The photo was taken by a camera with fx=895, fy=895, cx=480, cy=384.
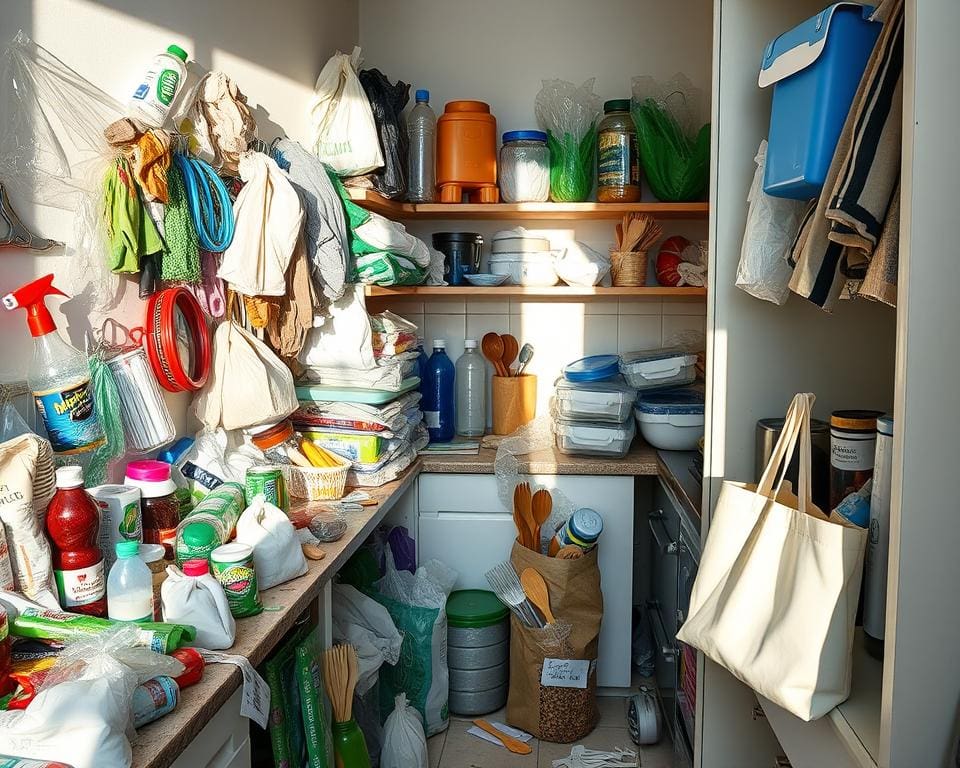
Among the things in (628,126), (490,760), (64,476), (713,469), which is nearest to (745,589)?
(713,469)

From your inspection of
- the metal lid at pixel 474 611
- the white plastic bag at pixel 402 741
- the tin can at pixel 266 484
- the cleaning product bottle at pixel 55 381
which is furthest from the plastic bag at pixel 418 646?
the cleaning product bottle at pixel 55 381

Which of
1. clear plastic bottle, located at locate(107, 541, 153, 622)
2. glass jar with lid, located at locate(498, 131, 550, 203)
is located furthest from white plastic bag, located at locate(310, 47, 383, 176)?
clear plastic bottle, located at locate(107, 541, 153, 622)

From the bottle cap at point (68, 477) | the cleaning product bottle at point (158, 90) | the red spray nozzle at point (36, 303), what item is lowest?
the bottle cap at point (68, 477)

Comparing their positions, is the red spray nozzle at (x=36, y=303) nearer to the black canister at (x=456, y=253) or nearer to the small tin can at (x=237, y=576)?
the small tin can at (x=237, y=576)

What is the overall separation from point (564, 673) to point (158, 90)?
1807mm

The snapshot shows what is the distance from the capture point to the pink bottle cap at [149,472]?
1634 millimetres

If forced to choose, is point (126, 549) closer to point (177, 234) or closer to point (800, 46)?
point (177, 234)

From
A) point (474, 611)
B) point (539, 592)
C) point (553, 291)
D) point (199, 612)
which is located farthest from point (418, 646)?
point (199, 612)

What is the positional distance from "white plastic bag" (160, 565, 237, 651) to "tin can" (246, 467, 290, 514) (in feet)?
1.72

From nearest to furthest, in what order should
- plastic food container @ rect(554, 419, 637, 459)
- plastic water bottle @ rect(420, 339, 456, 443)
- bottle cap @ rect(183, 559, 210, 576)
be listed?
bottle cap @ rect(183, 559, 210, 576)
plastic food container @ rect(554, 419, 637, 459)
plastic water bottle @ rect(420, 339, 456, 443)

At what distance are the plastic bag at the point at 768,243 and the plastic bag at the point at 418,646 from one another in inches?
54.4

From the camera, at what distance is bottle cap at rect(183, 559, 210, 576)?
1369mm

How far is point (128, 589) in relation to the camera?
1.29m

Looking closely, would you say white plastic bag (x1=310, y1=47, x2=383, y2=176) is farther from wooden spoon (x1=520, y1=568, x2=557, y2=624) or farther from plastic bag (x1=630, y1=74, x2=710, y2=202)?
wooden spoon (x1=520, y1=568, x2=557, y2=624)
